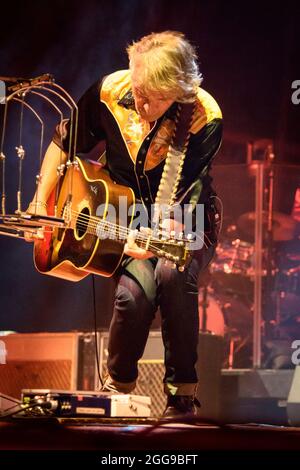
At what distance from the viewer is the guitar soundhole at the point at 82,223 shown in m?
3.50

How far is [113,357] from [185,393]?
0.35 meters

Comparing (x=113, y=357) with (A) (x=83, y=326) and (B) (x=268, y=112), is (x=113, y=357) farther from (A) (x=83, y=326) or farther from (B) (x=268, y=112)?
(B) (x=268, y=112)

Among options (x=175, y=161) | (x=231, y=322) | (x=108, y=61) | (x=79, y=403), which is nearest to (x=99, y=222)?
(x=175, y=161)

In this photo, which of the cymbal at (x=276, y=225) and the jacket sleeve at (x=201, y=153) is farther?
the cymbal at (x=276, y=225)

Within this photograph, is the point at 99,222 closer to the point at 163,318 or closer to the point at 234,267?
the point at 163,318

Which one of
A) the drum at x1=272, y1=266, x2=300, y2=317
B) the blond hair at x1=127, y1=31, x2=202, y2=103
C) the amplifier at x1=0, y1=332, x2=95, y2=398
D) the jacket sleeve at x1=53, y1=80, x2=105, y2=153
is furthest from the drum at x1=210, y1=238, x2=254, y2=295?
the blond hair at x1=127, y1=31, x2=202, y2=103

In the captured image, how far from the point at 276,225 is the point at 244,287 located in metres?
0.54

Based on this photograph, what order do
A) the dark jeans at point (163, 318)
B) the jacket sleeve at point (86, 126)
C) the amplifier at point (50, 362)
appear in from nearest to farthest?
the dark jeans at point (163, 318)
the jacket sleeve at point (86, 126)
the amplifier at point (50, 362)

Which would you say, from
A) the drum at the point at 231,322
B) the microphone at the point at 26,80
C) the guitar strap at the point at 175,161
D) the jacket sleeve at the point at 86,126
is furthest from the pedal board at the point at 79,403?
the drum at the point at 231,322

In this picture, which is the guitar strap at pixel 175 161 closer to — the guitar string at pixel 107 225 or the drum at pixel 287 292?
the guitar string at pixel 107 225

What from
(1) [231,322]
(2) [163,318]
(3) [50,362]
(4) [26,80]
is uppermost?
(4) [26,80]

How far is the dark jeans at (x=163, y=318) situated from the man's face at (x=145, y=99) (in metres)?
0.65

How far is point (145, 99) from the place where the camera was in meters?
3.41

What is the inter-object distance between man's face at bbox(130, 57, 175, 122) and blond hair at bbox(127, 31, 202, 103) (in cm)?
2
